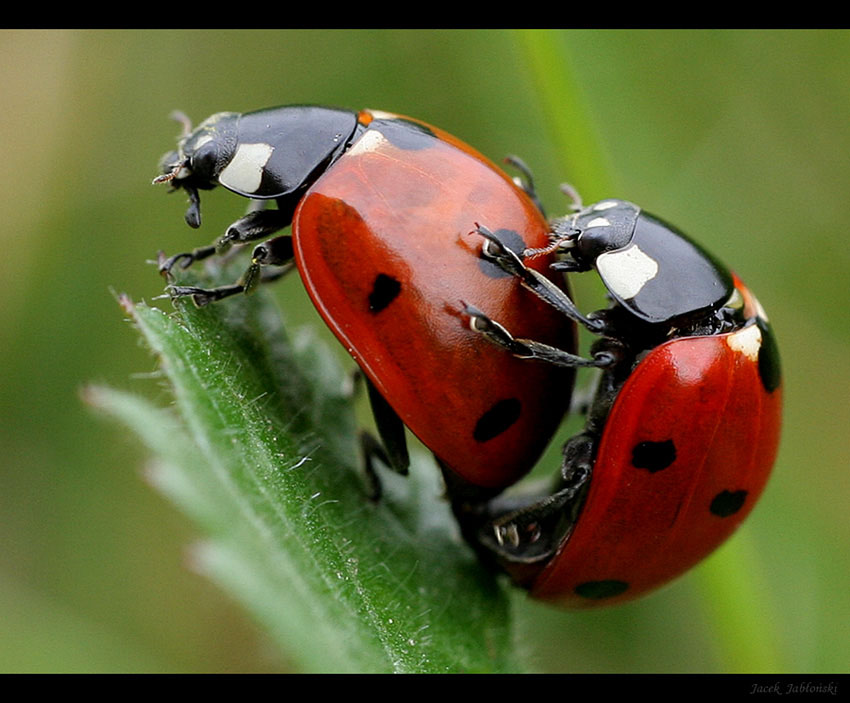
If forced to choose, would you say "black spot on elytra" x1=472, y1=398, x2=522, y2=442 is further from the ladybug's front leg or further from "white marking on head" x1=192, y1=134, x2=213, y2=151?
"white marking on head" x1=192, y1=134, x2=213, y2=151

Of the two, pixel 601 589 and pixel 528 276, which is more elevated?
pixel 528 276

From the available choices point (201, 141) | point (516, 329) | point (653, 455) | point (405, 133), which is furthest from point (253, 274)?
point (653, 455)

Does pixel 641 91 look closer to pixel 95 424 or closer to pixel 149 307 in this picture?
pixel 95 424

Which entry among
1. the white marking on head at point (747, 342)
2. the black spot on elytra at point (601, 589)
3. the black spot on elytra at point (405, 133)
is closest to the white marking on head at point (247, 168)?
the black spot on elytra at point (405, 133)

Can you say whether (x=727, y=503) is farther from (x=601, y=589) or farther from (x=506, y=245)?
(x=506, y=245)

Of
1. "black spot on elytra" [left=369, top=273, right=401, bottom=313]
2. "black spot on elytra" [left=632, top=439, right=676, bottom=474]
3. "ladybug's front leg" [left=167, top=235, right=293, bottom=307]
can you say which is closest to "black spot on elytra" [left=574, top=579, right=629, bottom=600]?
"black spot on elytra" [left=632, top=439, right=676, bottom=474]
